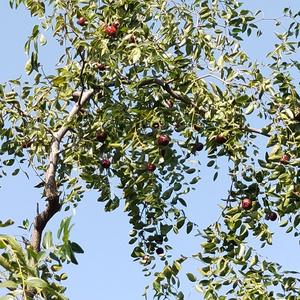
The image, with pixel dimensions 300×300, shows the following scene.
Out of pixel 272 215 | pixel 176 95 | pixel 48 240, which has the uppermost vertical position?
pixel 176 95

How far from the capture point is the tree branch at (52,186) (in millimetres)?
4574

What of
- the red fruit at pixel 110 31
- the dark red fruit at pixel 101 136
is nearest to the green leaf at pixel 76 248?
the red fruit at pixel 110 31

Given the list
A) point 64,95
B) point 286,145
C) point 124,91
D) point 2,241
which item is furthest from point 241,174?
point 2,241

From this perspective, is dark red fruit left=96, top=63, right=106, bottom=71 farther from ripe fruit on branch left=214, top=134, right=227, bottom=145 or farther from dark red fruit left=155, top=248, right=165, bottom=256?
dark red fruit left=155, top=248, right=165, bottom=256

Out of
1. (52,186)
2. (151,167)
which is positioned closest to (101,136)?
(151,167)

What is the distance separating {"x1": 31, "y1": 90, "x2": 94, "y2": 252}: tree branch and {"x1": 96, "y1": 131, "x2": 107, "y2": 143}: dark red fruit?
0.20 m

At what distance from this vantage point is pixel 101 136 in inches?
199

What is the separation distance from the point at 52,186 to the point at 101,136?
0.51m

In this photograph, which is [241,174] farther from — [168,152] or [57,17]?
[57,17]

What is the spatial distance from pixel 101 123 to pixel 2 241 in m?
2.82

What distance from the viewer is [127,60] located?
15.9 ft

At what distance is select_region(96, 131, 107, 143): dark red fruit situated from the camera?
5.04 meters

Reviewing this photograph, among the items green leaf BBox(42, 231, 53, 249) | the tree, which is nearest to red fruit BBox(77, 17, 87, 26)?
the tree

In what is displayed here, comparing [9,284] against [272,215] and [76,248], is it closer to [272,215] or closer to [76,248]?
[76,248]
